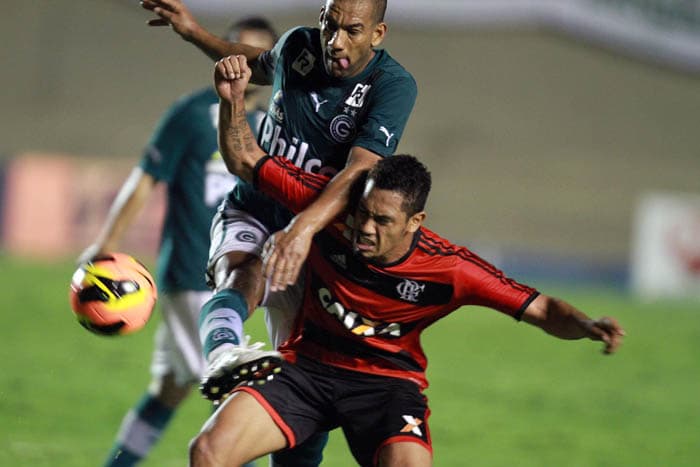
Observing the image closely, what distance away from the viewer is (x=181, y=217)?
636cm

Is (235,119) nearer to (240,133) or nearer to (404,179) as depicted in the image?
(240,133)

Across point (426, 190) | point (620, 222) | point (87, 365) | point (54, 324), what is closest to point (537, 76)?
point (620, 222)

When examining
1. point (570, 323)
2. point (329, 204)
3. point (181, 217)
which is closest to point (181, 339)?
point (181, 217)

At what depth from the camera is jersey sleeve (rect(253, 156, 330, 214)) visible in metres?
4.60

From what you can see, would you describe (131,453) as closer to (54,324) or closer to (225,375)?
(225,375)

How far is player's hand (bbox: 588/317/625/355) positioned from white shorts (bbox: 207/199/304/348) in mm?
1354

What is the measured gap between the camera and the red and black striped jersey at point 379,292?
462 centimetres

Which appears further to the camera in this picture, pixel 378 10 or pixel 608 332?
pixel 378 10

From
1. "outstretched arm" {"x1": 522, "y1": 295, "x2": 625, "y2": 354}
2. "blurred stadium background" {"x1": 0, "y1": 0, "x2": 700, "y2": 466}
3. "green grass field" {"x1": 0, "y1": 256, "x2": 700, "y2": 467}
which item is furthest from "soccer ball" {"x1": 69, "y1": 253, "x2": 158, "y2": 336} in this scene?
"blurred stadium background" {"x1": 0, "y1": 0, "x2": 700, "y2": 466}

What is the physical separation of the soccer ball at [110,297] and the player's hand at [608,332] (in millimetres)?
1882

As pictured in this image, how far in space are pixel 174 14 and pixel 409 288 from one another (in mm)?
1717

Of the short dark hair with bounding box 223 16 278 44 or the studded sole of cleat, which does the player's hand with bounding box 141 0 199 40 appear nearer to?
the short dark hair with bounding box 223 16 278 44

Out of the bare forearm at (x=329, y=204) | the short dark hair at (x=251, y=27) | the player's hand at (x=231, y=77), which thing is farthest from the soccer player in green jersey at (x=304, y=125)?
the short dark hair at (x=251, y=27)

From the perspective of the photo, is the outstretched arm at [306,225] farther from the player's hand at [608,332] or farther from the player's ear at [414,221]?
the player's hand at [608,332]
